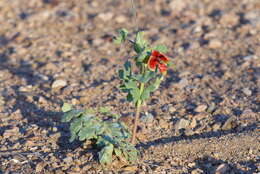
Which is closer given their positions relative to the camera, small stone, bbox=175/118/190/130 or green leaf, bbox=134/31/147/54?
green leaf, bbox=134/31/147/54

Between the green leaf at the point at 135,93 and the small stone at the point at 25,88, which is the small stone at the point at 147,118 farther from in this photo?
the small stone at the point at 25,88

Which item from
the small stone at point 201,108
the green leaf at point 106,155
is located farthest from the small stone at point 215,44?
the green leaf at point 106,155

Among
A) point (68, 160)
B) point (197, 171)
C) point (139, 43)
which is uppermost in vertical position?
point (139, 43)

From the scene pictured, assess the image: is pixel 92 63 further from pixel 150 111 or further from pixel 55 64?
pixel 150 111

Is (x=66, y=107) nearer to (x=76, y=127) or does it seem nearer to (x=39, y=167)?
(x=76, y=127)

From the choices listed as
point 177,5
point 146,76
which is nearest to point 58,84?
point 146,76

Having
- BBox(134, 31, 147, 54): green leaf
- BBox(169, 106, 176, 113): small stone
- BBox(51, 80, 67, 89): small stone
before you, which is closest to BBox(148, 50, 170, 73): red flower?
BBox(134, 31, 147, 54): green leaf

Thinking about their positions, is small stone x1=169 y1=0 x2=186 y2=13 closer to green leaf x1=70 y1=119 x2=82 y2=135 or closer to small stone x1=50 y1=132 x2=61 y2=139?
small stone x1=50 y1=132 x2=61 y2=139
